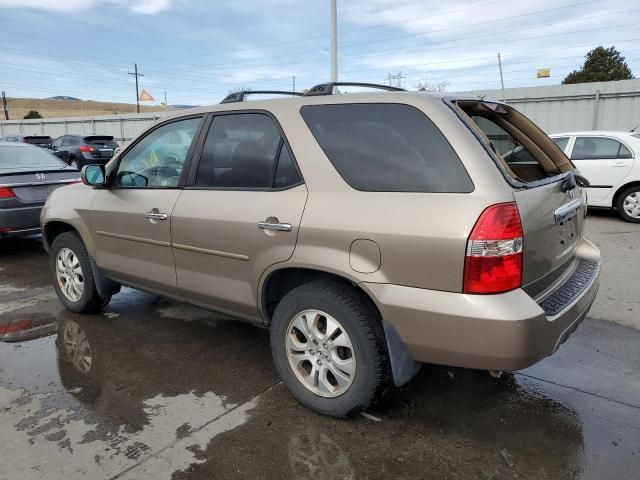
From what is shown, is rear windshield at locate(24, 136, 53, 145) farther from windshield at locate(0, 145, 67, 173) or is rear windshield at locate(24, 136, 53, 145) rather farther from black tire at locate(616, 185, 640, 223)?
black tire at locate(616, 185, 640, 223)

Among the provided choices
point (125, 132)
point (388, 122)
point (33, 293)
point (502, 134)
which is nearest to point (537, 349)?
point (388, 122)

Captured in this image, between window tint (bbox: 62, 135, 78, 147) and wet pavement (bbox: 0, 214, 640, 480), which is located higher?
window tint (bbox: 62, 135, 78, 147)

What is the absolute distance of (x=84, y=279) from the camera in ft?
14.3

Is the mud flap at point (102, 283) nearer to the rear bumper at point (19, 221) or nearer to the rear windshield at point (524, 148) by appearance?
the rear bumper at point (19, 221)

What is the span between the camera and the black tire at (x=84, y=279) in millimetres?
4344

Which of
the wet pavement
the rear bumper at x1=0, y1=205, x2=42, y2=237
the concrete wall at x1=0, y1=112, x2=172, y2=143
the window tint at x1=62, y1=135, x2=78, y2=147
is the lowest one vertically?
the wet pavement

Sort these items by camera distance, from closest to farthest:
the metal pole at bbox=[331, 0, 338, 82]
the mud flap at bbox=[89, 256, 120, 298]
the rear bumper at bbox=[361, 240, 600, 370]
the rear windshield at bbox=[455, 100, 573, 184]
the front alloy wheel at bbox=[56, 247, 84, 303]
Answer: the rear bumper at bbox=[361, 240, 600, 370]
the rear windshield at bbox=[455, 100, 573, 184]
the mud flap at bbox=[89, 256, 120, 298]
the front alloy wheel at bbox=[56, 247, 84, 303]
the metal pole at bbox=[331, 0, 338, 82]

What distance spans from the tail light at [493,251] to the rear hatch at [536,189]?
0.09 m

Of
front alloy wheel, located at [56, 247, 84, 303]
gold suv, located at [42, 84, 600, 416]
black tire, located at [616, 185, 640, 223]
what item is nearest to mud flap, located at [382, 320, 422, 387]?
gold suv, located at [42, 84, 600, 416]

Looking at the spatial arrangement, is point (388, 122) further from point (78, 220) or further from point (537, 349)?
point (78, 220)

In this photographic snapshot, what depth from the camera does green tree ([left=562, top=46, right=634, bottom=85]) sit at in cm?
4712

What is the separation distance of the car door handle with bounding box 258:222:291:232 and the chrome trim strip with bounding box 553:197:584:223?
142 centimetres

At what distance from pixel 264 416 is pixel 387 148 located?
1.67 meters

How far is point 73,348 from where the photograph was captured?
3.89m
